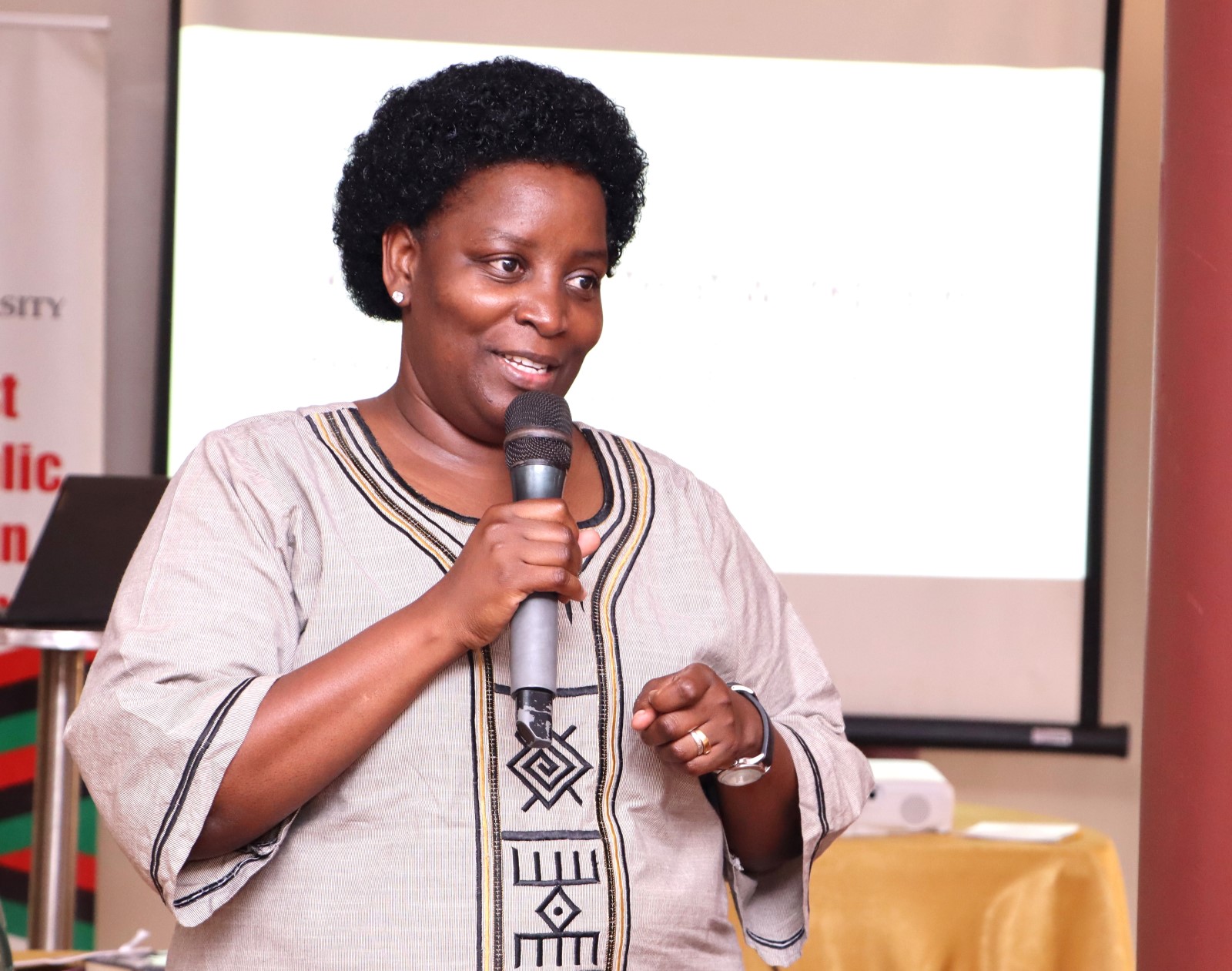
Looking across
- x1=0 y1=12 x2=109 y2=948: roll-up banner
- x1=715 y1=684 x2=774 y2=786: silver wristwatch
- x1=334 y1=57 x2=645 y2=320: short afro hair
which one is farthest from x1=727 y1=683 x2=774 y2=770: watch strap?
x1=0 y1=12 x2=109 y2=948: roll-up banner

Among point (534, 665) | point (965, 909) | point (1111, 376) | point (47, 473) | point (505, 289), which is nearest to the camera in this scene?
point (534, 665)

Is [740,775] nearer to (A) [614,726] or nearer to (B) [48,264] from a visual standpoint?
(A) [614,726]

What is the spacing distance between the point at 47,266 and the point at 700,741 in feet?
10.1

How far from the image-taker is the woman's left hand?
1.29m

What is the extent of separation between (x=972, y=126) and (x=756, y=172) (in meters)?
0.62

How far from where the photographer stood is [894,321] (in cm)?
387

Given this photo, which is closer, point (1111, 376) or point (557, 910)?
point (557, 910)

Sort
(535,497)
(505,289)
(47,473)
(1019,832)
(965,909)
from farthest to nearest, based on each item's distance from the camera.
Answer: (47,473) < (1019,832) < (965,909) < (505,289) < (535,497)

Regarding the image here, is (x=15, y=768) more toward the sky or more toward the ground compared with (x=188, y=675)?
more toward the ground

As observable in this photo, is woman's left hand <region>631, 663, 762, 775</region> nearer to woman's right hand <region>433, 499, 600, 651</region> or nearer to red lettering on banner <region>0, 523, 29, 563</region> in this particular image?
woman's right hand <region>433, 499, 600, 651</region>

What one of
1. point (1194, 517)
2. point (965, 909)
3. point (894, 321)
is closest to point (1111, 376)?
point (894, 321)

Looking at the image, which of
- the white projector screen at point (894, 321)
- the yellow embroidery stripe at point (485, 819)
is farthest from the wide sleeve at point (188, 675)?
the white projector screen at point (894, 321)

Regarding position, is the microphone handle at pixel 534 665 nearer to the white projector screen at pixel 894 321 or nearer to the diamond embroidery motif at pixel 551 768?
the diamond embroidery motif at pixel 551 768

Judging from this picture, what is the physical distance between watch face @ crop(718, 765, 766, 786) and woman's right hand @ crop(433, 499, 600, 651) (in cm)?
27
